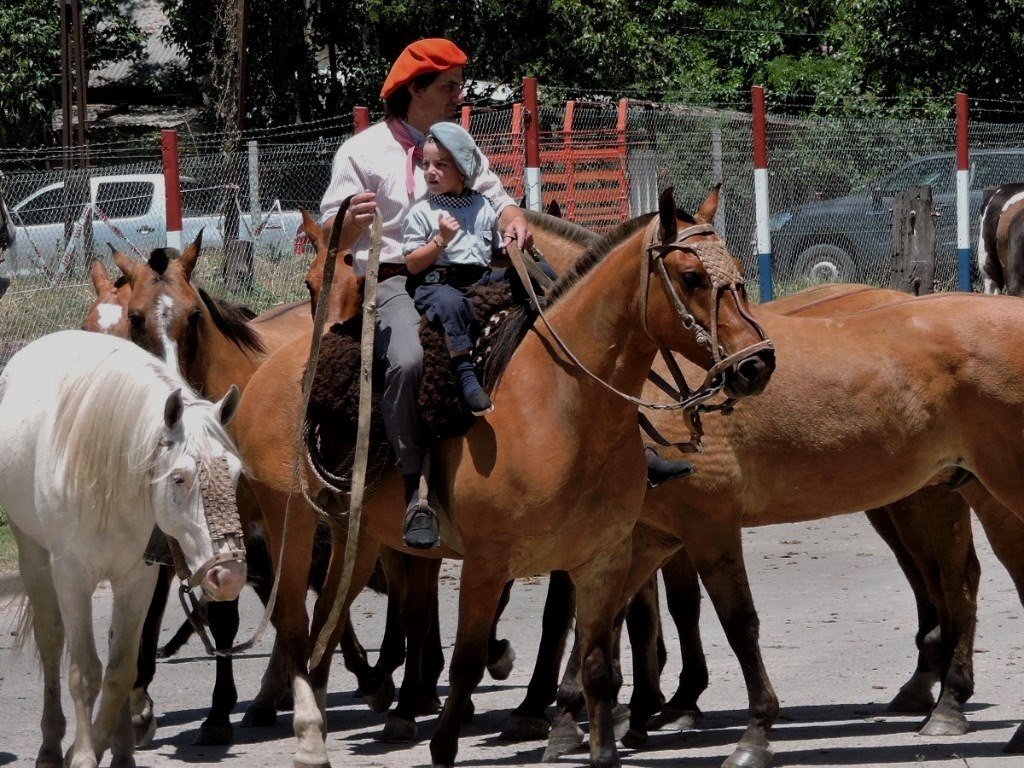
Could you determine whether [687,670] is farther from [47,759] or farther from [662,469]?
[47,759]

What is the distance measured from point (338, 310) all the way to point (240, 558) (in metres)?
1.33

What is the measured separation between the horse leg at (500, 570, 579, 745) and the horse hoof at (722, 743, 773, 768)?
3.49 feet

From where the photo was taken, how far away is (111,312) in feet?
24.5

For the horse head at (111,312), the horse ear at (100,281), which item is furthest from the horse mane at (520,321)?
the horse ear at (100,281)

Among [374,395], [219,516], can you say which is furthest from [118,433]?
[374,395]

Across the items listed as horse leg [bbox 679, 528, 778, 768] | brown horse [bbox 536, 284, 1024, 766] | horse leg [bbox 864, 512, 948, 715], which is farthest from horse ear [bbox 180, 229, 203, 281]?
horse leg [bbox 864, 512, 948, 715]

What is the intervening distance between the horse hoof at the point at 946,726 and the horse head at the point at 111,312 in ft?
13.1

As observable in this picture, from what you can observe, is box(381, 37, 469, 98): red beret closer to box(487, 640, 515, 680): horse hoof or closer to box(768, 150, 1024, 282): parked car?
box(487, 640, 515, 680): horse hoof

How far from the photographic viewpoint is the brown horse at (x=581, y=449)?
516cm

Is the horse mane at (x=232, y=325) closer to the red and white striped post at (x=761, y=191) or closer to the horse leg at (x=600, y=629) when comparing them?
the horse leg at (x=600, y=629)

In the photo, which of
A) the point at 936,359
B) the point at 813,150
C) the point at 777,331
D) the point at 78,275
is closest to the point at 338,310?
the point at 777,331

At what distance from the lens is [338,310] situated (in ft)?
19.8

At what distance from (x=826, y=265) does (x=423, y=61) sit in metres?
10.6

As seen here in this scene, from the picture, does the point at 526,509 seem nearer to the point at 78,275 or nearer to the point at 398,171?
the point at 398,171
